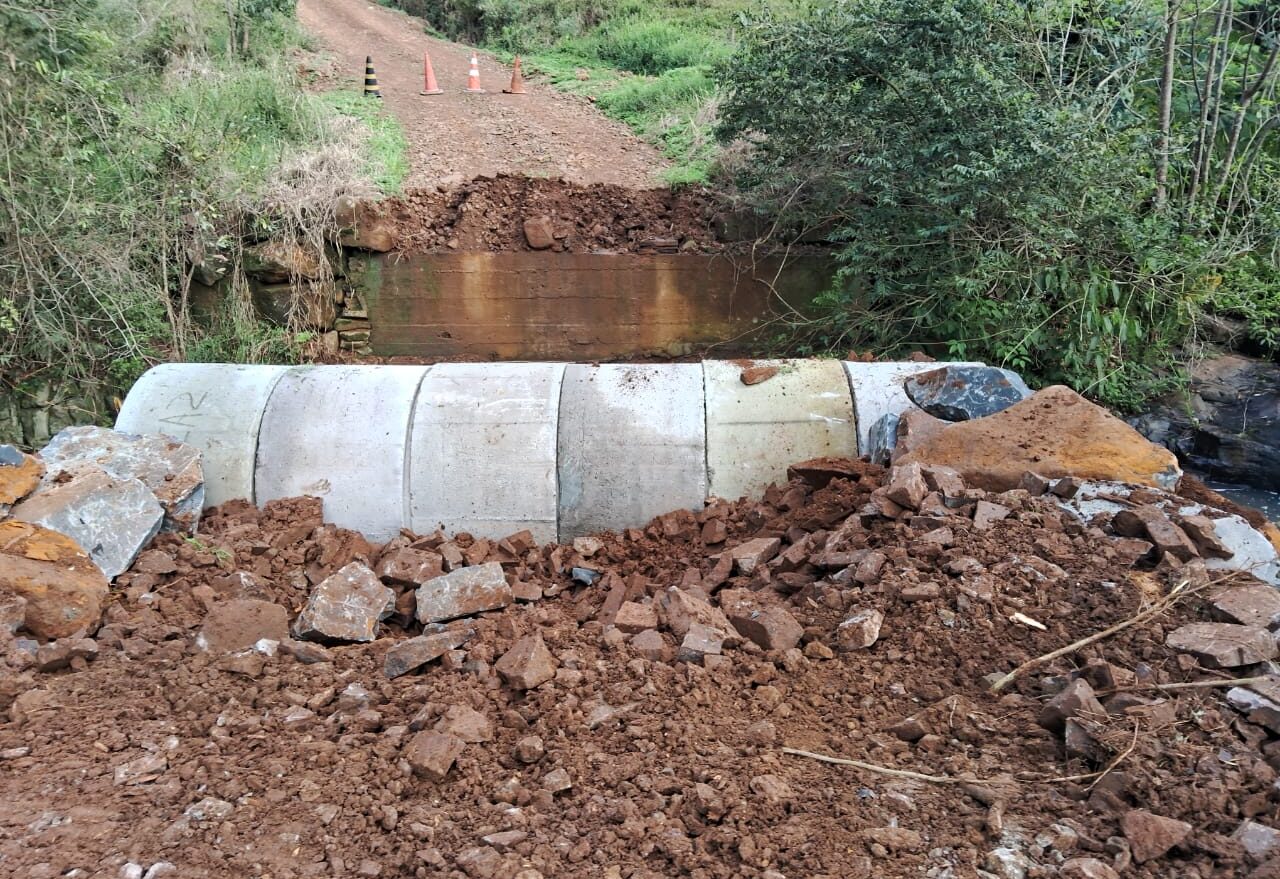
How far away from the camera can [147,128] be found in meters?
7.83

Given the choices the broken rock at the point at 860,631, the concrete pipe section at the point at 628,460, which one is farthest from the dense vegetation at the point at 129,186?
the broken rock at the point at 860,631

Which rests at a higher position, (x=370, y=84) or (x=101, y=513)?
(x=370, y=84)

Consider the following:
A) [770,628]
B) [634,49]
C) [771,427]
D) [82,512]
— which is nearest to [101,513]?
[82,512]

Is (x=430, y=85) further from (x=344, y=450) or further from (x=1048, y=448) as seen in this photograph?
(x=1048, y=448)

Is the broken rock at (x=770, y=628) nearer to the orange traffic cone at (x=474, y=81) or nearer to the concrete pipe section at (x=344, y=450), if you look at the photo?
the concrete pipe section at (x=344, y=450)

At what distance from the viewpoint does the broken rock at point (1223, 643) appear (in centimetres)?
297

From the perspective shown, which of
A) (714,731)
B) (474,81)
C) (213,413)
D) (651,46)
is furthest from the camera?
(651,46)

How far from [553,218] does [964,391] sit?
5.28 metres

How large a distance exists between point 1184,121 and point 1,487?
10.0 meters

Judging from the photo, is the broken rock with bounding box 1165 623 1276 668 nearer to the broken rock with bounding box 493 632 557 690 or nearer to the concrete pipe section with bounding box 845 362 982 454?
the broken rock with bounding box 493 632 557 690

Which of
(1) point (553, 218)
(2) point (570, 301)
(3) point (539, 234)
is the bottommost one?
(2) point (570, 301)

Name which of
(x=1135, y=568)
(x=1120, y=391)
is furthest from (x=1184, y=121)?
(x=1135, y=568)

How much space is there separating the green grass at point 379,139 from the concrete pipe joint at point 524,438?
4.59 metres

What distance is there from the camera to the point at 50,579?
4.22m
